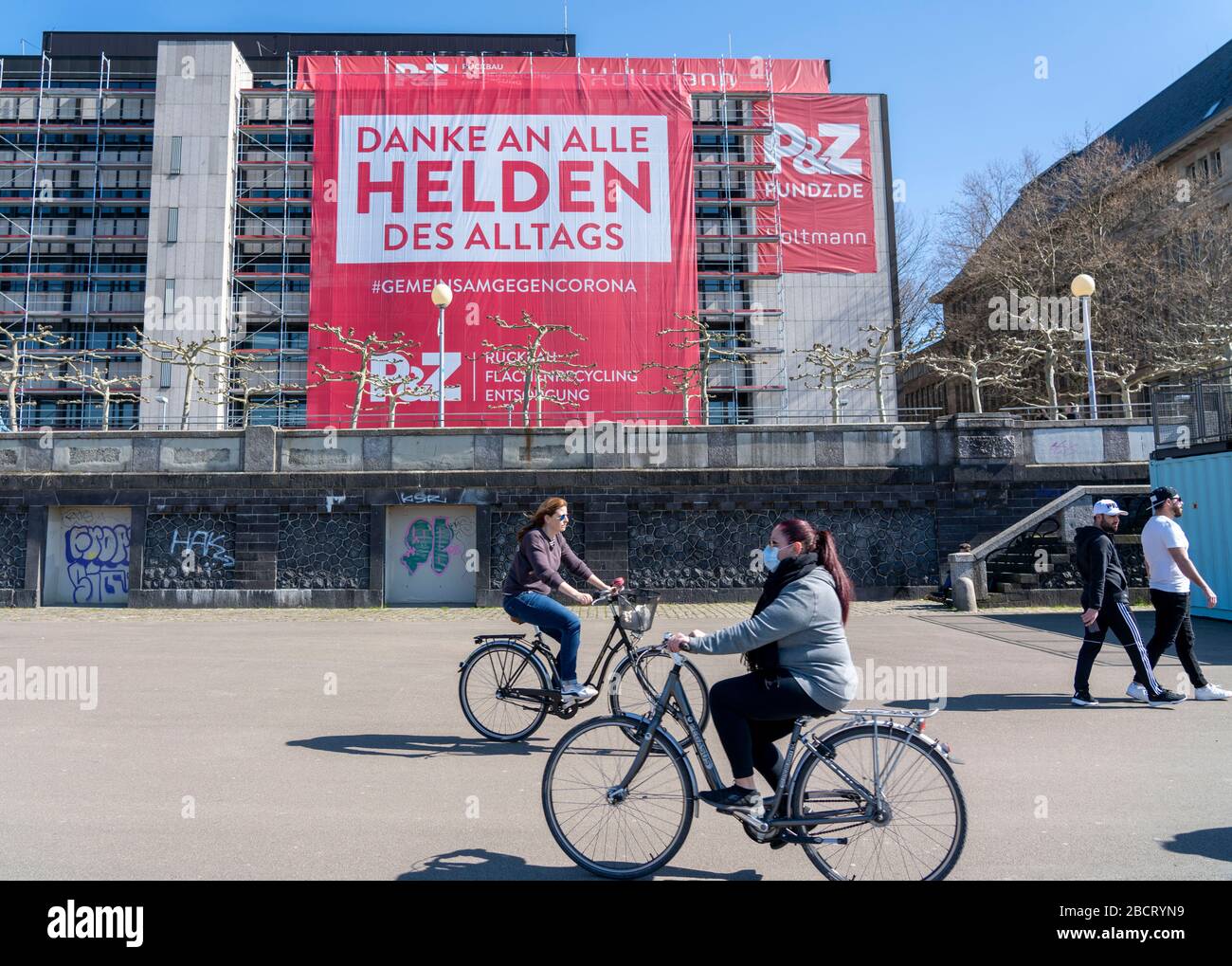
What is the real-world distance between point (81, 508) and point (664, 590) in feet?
44.0

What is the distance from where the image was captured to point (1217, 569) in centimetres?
1361

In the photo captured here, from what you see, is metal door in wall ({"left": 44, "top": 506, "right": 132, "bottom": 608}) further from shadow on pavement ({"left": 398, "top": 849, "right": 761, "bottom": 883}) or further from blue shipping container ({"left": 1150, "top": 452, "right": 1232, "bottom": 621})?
→ blue shipping container ({"left": 1150, "top": 452, "right": 1232, "bottom": 621})

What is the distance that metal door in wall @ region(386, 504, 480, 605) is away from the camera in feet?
64.1

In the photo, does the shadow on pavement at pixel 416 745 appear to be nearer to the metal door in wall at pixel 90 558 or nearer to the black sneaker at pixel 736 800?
the black sneaker at pixel 736 800

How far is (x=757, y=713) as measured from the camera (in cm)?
388

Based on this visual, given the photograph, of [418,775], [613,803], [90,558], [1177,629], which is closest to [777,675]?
[613,803]

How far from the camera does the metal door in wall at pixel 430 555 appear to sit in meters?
19.5

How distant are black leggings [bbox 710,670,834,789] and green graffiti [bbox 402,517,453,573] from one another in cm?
1629

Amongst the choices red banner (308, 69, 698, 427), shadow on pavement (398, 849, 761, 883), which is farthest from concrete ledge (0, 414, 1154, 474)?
red banner (308, 69, 698, 427)

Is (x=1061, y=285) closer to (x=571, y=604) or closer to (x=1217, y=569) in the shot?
(x=1217, y=569)

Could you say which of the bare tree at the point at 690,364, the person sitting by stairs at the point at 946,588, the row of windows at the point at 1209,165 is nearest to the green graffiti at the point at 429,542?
the person sitting by stairs at the point at 946,588

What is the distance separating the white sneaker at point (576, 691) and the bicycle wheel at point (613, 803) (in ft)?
8.31

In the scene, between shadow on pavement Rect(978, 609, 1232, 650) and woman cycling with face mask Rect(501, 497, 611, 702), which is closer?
woman cycling with face mask Rect(501, 497, 611, 702)
